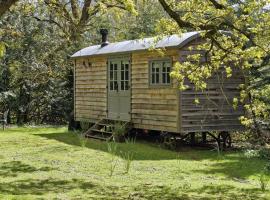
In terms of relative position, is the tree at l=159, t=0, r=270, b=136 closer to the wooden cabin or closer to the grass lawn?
the grass lawn

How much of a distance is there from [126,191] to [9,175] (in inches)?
111

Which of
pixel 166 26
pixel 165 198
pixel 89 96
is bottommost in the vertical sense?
pixel 165 198

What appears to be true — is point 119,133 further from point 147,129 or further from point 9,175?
point 9,175

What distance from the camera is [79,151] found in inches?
580

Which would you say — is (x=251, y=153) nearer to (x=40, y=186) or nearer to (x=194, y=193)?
(x=194, y=193)

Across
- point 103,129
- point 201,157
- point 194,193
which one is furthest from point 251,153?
point 103,129

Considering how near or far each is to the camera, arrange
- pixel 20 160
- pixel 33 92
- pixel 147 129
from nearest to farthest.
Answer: pixel 20 160 → pixel 147 129 → pixel 33 92

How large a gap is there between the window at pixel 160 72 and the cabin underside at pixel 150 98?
0.43ft

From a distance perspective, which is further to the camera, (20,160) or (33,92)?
(33,92)

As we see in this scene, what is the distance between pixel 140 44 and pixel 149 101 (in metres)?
1.94

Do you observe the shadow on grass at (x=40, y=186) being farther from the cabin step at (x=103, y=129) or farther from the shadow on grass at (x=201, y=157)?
the cabin step at (x=103, y=129)

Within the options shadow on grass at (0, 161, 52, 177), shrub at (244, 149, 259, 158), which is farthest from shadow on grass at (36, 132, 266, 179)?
shadow on grass at (0, 161, 52, 177)

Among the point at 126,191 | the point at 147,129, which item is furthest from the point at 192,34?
the point at 126,191

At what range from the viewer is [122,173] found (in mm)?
11172
